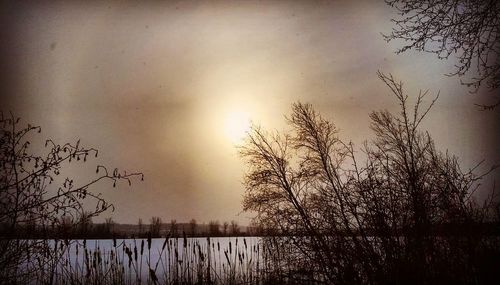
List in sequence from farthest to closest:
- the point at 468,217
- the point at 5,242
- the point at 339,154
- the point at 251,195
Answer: the point at 251,195 < the point at 339,154 < the point at 468,217 < the point at 5,242

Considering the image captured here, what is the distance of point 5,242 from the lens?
4469mm

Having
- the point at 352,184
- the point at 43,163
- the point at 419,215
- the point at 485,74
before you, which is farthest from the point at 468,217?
the point at 43,163

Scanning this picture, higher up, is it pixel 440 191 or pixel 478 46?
pixel 478 46

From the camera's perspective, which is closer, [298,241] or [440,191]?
[440,191]

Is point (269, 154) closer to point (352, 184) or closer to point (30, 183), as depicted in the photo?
point (352, 184)

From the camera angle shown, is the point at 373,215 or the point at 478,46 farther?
the point at 373,215

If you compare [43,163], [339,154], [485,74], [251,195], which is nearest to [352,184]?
[339,154]

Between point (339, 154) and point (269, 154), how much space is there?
2992 mm

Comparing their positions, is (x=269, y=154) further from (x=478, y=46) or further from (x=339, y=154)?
(x=478, y=46)

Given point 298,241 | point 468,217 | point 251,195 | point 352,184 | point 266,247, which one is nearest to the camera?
point 468,217

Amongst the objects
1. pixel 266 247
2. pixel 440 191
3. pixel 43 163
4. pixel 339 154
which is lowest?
pixel 266 247

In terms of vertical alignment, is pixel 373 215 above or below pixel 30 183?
below

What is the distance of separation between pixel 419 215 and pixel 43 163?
6.56m

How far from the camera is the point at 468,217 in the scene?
21.6ft
